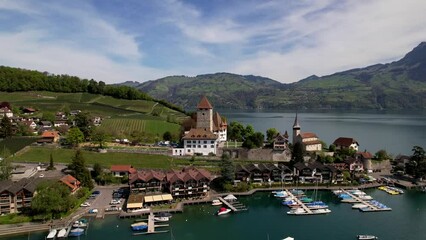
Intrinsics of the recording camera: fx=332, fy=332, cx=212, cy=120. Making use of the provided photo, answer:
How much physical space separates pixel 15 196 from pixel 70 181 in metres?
8.32

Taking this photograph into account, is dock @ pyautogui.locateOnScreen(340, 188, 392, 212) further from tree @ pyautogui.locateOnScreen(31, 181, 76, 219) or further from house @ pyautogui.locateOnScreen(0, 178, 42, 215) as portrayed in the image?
house @ pyautogui.locateOnScreen(0, 178, 42, 215)

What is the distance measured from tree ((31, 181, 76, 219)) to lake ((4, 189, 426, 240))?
10.9 feet

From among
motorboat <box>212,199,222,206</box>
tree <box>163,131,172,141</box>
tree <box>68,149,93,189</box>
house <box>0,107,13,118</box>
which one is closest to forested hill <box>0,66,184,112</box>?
house <box>0,107,13,118</box>

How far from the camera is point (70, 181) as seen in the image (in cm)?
4997

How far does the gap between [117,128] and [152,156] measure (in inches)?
885

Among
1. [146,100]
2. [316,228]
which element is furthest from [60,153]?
[146,100]

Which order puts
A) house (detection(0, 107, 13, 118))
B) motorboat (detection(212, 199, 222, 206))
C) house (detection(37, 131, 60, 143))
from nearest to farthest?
motorboat (detection(212, 199, 222, 206)) → house (detection(37, 131, 60, 143)) → house (detection(0, 107, 13, 118))

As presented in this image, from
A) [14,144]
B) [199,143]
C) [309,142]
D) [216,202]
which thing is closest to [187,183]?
[216,202]

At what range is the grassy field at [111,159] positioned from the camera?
201 ft

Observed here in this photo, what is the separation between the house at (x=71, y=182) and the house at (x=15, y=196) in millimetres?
4789

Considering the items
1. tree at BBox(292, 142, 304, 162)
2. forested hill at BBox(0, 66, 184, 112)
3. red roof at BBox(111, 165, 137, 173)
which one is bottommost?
red roof at BBox(111, 165, 137, 173)

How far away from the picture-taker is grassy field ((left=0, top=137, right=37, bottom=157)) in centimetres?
6289

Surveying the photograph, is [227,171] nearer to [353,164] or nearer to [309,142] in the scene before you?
[309,142]

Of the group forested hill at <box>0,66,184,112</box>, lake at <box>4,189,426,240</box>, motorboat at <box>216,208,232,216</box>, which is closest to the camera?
lake at <box>4,189,426,240</box>
